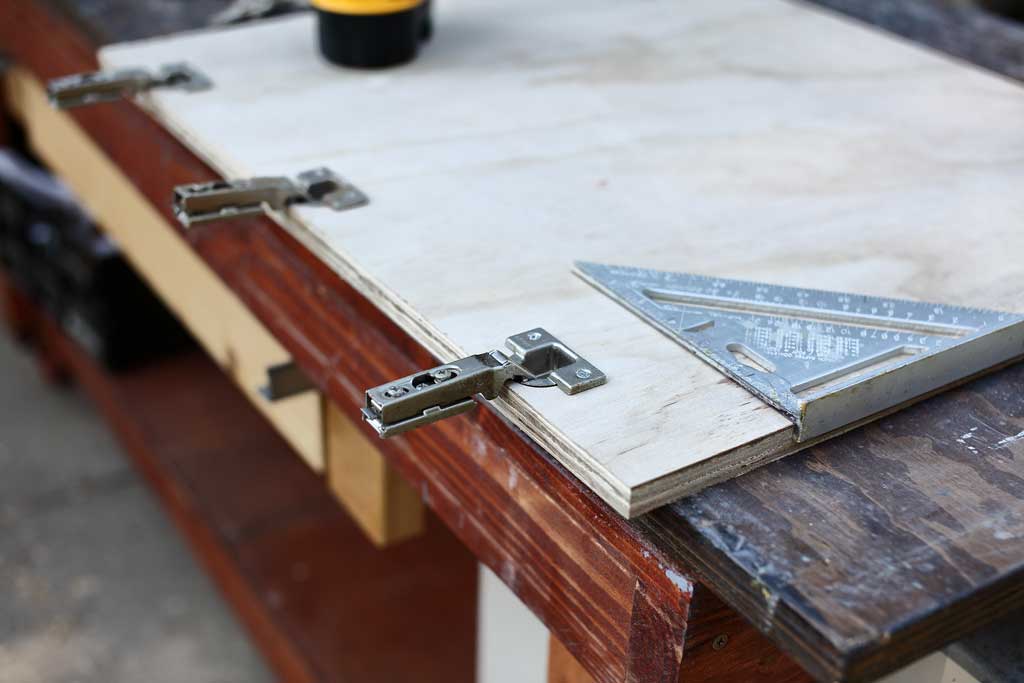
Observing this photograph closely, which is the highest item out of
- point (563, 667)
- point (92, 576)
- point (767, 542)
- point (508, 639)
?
point (767, 542)

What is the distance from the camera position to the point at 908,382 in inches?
20.9

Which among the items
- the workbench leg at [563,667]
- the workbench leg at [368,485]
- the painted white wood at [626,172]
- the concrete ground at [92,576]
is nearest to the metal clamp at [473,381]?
the painted white wood at [626,172]

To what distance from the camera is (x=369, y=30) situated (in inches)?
32.9

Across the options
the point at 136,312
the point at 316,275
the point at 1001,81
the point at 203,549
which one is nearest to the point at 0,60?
the point at 136,312

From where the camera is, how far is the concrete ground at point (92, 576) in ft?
4.62

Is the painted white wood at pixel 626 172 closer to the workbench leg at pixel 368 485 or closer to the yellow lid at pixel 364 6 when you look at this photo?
the yellow lid at pixel 364 6

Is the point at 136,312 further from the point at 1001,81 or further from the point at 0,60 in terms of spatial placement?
the point at 1001,81

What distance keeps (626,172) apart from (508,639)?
1.15ft

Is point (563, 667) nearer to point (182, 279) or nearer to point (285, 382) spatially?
point (285, 382)

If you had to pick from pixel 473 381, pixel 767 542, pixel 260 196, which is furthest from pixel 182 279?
pixel 767 542

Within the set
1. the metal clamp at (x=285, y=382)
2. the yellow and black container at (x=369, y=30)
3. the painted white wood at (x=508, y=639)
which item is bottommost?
the painted white wood at (x=508, y=639)

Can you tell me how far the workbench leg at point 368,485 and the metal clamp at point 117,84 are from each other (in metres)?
0.26

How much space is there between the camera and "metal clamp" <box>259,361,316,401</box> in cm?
80

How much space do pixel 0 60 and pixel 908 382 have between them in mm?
1124
